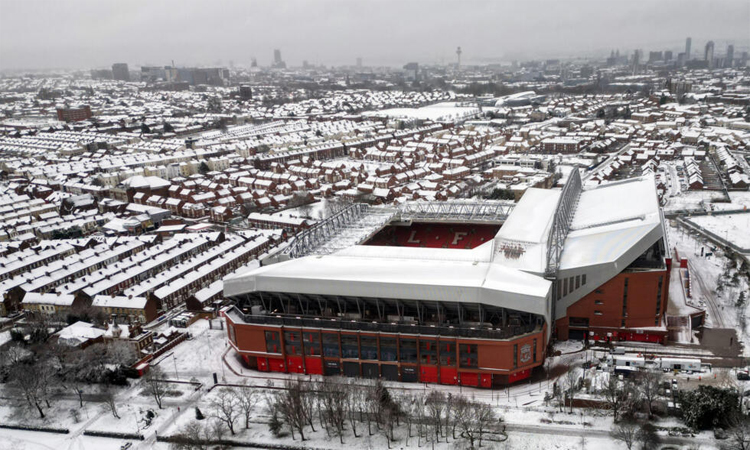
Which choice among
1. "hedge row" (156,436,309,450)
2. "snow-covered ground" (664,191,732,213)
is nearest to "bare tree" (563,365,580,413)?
"hedge row" (156,436,309,450)

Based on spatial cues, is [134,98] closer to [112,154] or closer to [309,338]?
[112,154]

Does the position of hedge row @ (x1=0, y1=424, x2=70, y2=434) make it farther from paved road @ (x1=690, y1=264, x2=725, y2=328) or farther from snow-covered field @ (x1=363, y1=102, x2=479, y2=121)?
snow-covered field @ (x1=363, y1=102, x2=479, y2=121)

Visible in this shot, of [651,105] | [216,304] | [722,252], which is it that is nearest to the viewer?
[216,304]

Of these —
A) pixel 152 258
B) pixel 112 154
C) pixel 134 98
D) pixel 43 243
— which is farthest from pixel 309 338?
pixel 134 98

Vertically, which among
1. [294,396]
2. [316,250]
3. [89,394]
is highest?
[316,250]

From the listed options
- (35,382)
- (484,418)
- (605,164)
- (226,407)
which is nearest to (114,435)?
(226,407)

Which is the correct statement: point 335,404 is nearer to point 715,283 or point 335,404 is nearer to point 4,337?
point 4,337
